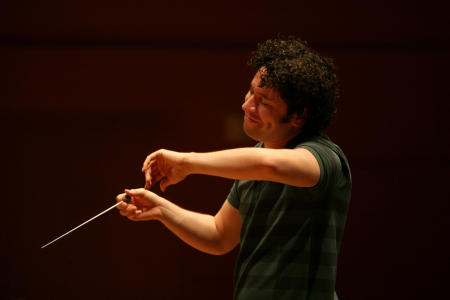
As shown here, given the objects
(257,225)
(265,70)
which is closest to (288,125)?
(265,70)

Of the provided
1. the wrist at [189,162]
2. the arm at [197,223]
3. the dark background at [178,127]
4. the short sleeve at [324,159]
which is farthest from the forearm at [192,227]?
the dark background at [178,127]

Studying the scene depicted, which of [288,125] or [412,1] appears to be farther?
[412,1]

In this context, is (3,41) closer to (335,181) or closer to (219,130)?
(219,130)

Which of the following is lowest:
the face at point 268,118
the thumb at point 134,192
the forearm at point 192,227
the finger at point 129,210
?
the forearm at point 192,227

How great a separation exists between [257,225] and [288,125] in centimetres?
24

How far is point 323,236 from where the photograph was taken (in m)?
1.08

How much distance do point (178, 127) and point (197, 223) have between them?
0.65 metres

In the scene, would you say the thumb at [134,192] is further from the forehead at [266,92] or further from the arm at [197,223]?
the forehead at [266,92]

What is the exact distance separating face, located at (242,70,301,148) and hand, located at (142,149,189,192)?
0.21 m

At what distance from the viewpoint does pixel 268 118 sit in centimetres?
113

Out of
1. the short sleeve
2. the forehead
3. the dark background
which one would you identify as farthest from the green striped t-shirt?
the dark background

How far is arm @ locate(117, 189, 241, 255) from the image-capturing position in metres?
1.29

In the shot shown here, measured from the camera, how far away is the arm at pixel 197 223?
129 centimetres

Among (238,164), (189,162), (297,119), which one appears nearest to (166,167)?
(189,162)
